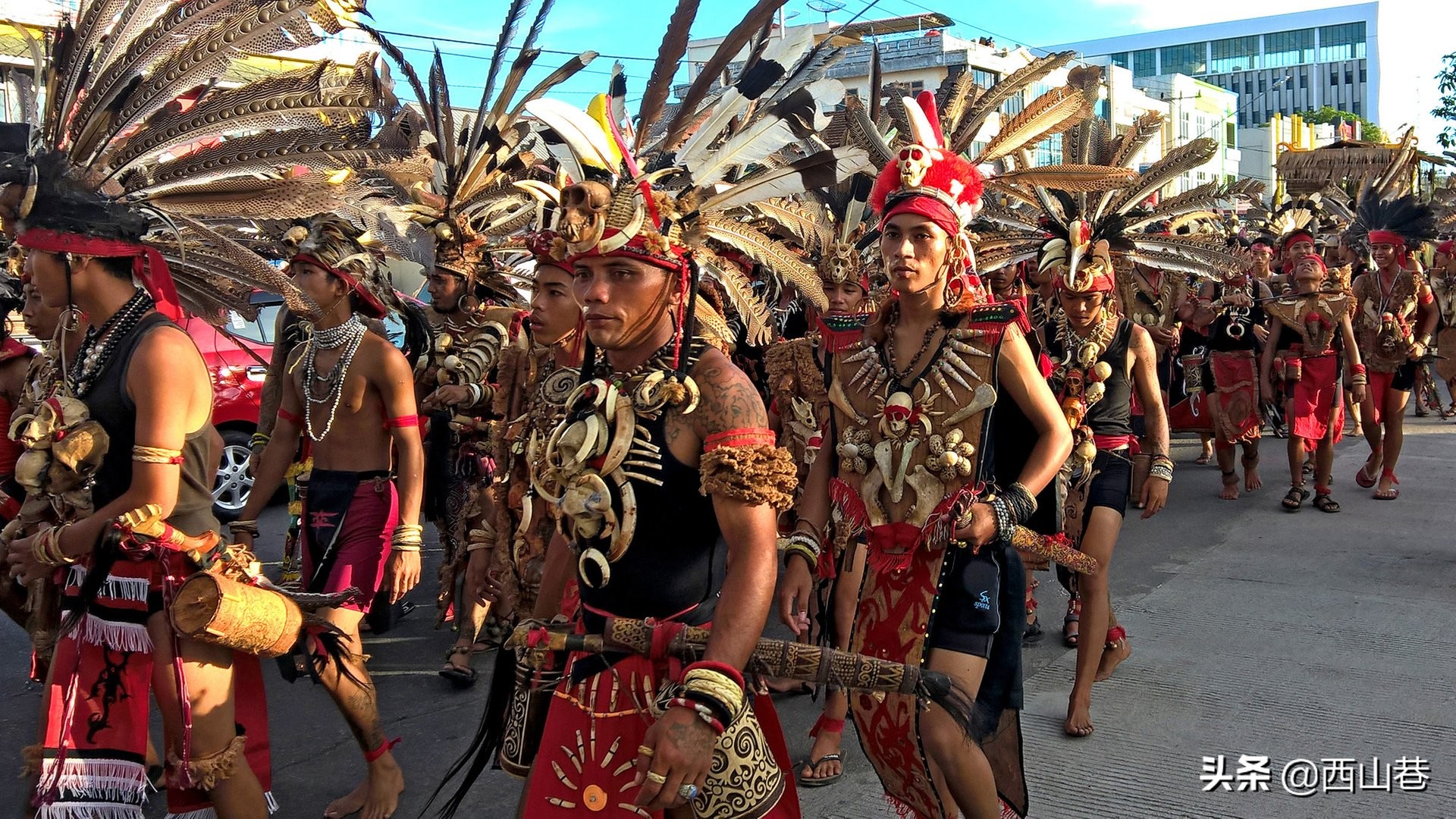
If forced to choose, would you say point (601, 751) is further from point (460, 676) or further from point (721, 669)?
point (460, 676)

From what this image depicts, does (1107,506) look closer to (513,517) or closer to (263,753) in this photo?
(513,517)

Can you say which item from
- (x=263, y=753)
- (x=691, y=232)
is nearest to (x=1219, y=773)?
(x=691, y=232)

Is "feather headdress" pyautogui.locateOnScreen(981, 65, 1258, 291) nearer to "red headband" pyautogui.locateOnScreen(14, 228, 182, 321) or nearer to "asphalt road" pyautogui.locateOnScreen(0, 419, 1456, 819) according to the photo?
"asphalt road" pyautogui.locateOnScreen(0, 419, 1456, 819)

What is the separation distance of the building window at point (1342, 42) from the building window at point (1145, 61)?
1839 cm

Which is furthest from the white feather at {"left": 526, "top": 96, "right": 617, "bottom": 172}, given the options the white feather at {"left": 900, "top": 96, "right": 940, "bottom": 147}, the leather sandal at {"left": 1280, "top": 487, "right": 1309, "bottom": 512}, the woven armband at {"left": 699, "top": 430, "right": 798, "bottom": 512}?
the leather sandal at {"left": 1280, "top": 487, "right": 1309, "bottom": 512}

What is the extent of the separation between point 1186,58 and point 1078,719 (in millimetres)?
134441

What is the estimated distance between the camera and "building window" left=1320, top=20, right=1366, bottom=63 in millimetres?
124375

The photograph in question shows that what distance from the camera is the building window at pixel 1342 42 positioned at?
124 m

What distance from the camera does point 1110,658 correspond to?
568cm

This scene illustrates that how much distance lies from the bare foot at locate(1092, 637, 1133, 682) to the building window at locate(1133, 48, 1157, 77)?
421ft

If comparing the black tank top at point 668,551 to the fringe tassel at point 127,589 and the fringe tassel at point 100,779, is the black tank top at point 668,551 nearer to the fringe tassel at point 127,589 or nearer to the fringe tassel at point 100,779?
the fringe tassel at point 127,589

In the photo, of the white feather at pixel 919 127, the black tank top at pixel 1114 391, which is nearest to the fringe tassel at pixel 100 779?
the white feather at pixel 919 127

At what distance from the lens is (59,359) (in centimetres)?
376

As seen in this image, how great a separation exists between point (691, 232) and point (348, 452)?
2.32 meters
